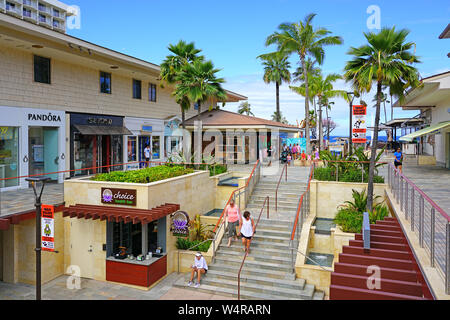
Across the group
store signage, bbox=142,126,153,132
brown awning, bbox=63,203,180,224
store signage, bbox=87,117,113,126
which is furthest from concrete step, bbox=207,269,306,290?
store signage, bbox=142,126,153,132

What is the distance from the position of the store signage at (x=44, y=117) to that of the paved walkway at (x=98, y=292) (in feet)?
25.4

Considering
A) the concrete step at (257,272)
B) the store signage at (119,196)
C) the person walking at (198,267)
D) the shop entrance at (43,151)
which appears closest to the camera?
the concrete step at (257,272)

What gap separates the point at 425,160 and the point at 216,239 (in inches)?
817

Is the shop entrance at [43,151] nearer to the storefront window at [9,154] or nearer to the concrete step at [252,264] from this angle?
the storefront window at [9,154]

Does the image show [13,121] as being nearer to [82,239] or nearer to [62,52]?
[62,52]

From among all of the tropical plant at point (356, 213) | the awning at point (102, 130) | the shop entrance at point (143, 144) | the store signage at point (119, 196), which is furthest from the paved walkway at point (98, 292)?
the shop entrance at point (143, 144)

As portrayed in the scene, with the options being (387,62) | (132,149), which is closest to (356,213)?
(387,62)

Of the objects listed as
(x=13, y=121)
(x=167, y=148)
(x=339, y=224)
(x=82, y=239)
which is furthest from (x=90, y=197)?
(x=167, y=148)

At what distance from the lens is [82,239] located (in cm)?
1262

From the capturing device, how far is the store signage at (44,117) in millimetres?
16250

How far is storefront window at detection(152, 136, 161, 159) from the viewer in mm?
25297

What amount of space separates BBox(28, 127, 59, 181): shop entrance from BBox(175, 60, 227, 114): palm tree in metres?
7.05

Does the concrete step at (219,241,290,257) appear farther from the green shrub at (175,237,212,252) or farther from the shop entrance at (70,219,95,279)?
the shop entrance at (70,219,95,279)

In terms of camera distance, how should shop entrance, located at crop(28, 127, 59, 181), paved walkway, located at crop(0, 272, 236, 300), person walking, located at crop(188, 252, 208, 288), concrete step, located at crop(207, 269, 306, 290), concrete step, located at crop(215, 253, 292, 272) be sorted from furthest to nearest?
shop entrance, located at crop(28, 127, 59, 181) → concrete step, located at crop(215, 253, 292, 272) → person walking, located at crop(188, 252, 208, 288) → concrete step, located at crop(207, 269, 306, 290) → paved walkway, located at crop(0, 272, 236, 300)
